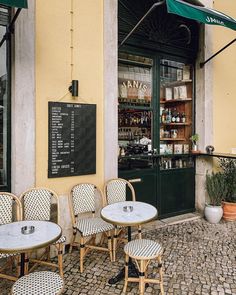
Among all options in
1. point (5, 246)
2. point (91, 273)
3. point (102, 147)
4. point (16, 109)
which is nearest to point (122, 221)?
point (91, 273)

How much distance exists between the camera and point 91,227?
3469mm

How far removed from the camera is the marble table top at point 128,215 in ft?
9.43

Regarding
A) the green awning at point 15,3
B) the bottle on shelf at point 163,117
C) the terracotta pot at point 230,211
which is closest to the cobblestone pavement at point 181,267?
the terracotta pot at point 230,211

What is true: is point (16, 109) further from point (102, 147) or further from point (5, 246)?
point (5, 246)

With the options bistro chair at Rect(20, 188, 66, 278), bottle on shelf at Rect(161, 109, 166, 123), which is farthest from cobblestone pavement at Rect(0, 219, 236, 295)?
bottle on shelf at Rect(161, 109, 166, 123)

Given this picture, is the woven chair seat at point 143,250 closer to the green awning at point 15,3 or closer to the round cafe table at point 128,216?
the round cafe table at point 128,216

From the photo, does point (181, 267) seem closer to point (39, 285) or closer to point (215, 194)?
point (39, 285)

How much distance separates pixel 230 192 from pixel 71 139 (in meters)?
3.59

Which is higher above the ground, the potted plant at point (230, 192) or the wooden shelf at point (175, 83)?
the wooden shelf at point (175, 83)

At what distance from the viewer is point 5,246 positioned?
7.45 feet

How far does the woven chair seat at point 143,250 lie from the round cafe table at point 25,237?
0.79 m

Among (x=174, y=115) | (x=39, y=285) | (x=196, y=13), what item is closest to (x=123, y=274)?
(x=39, y=285)

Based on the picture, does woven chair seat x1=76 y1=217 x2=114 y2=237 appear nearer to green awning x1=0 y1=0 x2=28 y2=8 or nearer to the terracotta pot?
green awning x1=0 y1=0 x2=28 y2=8

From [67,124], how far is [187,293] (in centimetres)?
265
